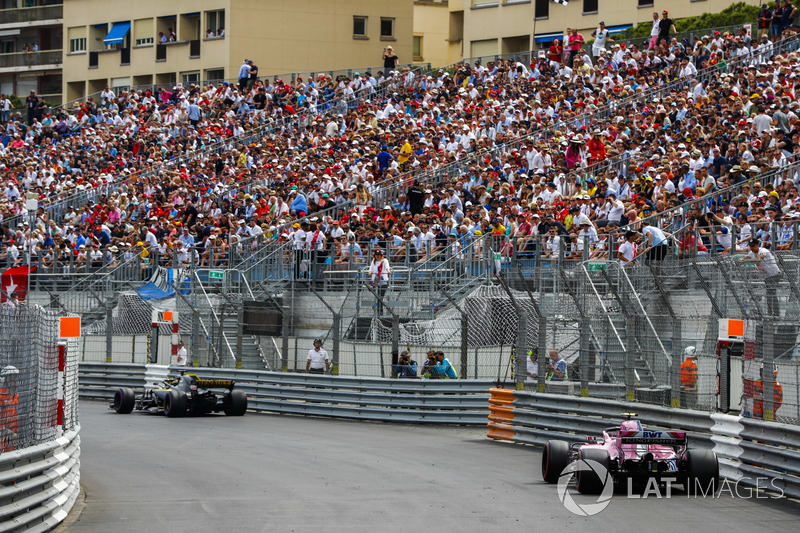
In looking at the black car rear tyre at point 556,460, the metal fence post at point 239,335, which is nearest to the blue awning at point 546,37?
the metal fence post at point 239,335

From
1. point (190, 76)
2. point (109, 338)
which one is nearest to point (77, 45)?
point (190, 76)

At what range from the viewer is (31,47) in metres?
71.1

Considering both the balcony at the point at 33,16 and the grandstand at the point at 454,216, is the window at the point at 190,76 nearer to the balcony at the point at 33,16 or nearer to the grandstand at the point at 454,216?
the balcony at the point at 33,16

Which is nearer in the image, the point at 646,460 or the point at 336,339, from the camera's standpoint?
the point at 646,460

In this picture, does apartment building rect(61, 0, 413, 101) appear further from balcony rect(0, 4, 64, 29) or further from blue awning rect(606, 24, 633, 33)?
blue awning rect(606, 24, 633, 33)

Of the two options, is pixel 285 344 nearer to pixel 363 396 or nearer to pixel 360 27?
pixel 363 396

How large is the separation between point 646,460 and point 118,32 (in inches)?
2120

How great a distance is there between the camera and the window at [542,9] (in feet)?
164

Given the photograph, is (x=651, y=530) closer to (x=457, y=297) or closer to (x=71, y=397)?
(x=71, y=397)

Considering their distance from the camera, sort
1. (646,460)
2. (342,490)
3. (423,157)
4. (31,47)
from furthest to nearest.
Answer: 1. (31,47)
2. (423,157)
3. (342,490)
4. (646,460)

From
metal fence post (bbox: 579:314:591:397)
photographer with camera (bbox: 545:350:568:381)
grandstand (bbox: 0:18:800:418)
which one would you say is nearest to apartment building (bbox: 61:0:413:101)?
grandstand (bbox: 0:18:800:418)

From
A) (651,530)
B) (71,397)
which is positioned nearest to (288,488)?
(71,397)

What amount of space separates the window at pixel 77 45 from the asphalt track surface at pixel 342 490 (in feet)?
158

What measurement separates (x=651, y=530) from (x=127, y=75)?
55.0 meters
